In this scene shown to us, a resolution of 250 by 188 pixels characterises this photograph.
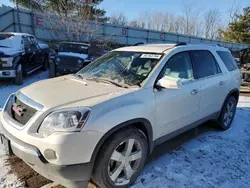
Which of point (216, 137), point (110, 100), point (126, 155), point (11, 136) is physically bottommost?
point (216, 137)

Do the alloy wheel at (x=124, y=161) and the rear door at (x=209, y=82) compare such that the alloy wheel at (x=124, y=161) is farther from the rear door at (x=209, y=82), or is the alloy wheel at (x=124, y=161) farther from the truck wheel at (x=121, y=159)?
the rear door at (x=209, y=82)

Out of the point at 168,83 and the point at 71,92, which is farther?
the point at 168,83

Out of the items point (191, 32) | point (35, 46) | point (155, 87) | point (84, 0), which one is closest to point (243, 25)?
point (191, 32)

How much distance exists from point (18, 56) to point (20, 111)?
592 centimetres

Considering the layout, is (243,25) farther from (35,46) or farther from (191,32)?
(35,46)

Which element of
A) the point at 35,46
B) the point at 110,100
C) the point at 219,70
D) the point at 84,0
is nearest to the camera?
the point at 110,100

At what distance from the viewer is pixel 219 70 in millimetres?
4340

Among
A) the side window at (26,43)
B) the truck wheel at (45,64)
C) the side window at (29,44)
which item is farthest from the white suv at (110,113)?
the truck wheel at (45,64)

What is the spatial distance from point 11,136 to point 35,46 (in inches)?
316

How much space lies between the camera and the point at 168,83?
2.89 metres

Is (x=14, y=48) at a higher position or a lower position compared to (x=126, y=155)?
higher

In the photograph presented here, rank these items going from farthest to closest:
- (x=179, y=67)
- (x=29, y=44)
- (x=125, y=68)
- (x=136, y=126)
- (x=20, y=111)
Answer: (x=29, y=44), (x=179, y=67), (x=125, y=68), (x=136, y=126), (x=20, y=111)

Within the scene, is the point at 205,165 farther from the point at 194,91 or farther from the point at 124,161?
the point at 124,161

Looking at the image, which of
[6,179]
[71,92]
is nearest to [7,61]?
[6,179]
